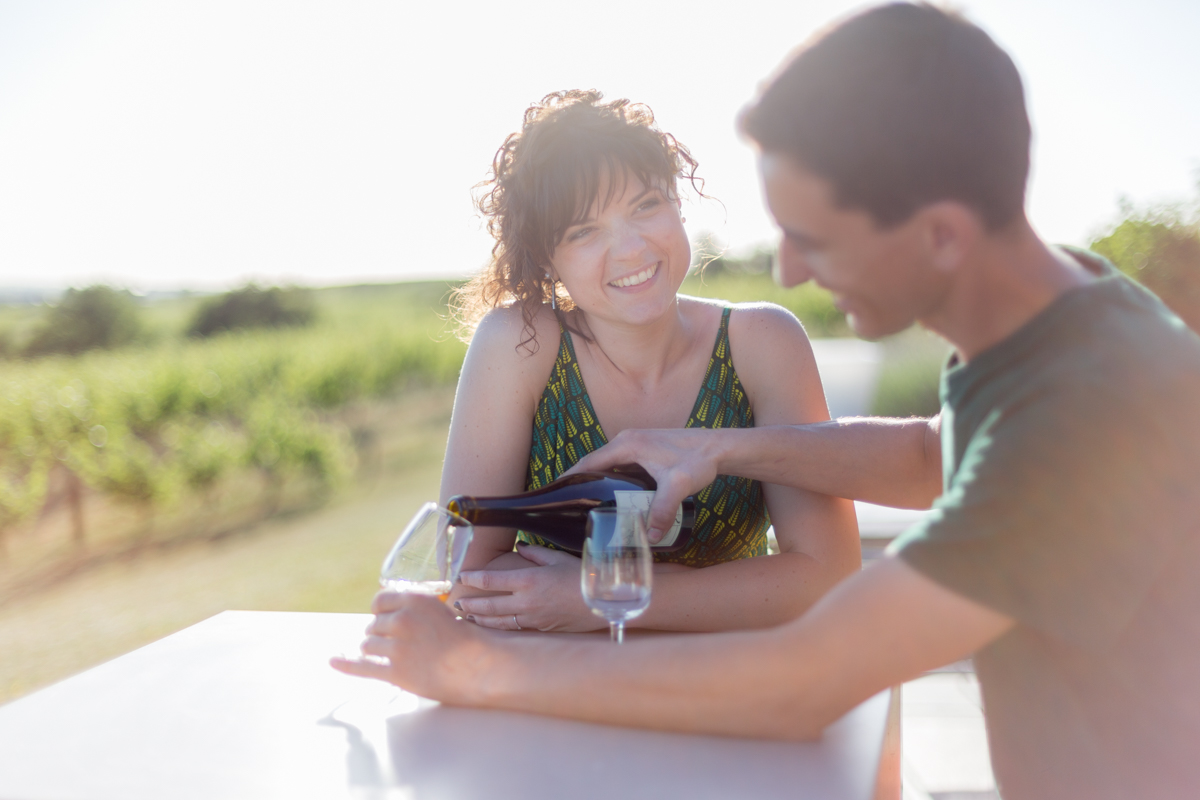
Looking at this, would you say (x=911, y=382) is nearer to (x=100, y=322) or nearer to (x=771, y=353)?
(x=771, y=353)

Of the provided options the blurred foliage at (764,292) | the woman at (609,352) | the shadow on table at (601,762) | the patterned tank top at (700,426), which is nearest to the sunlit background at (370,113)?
the woman at (609,352)

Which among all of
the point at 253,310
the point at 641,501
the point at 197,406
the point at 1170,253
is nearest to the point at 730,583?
the point at 641,501

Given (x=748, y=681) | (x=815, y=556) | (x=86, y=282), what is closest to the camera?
(x=748, y=681)

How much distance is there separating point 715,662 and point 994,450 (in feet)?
1.39

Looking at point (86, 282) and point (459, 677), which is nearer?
point (459, 677)

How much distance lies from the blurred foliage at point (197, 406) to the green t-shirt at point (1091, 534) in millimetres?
4504

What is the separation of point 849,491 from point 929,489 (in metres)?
0.17

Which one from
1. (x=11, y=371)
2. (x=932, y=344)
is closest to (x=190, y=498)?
(x=11, y=371)

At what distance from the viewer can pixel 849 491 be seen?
1.75m

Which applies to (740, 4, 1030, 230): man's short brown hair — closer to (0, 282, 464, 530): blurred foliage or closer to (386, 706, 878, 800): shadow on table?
(386, 706, 878, 800): shadow on table

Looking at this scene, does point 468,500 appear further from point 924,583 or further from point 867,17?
point 867,17

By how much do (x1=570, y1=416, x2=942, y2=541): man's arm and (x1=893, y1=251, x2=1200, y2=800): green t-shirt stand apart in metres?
0.71

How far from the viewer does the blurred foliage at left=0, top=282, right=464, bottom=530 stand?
721cm

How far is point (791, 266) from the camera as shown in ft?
3.58
